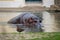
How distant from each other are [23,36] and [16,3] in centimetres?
351

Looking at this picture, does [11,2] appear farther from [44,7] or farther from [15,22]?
[15,22]

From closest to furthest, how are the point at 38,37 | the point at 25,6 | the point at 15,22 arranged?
1. the point at 38,37
2. the point at 15,22
3. the point at 25,6

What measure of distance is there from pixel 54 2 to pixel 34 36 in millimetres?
3353

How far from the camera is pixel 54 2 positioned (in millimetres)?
4656

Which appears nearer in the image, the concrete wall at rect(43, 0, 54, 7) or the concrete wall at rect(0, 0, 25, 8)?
the concrete wall at rect(43, 0, 54, 7)

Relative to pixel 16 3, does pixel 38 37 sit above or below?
above

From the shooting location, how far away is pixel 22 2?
4.82m

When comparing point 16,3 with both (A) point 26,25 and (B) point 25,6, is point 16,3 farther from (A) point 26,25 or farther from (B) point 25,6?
(A) point 26,25

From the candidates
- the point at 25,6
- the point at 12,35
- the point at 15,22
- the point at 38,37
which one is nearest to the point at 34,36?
the point at 38,37

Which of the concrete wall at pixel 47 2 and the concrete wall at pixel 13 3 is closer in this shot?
the concrete wall at pixel 47 2

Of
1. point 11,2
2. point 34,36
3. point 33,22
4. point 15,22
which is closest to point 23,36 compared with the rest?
point 34,36

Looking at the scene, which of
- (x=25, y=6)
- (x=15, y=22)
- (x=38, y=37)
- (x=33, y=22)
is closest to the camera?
(x=38, y=37)

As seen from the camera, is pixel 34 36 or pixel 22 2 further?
pixel 22 2

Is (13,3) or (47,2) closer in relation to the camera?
(47,2)
